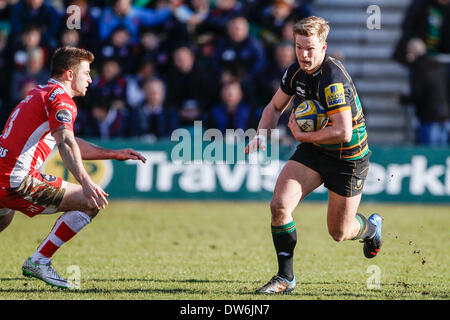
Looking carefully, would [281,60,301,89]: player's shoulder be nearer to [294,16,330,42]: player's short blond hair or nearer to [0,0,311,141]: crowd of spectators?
[294,16,330,42]: player's short blond hair

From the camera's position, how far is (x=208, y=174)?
41.2 feet

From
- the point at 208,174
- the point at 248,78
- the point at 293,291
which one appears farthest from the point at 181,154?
the point at 293,291

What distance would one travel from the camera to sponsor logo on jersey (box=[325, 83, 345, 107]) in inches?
235

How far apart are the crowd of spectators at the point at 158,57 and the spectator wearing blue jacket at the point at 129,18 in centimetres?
2

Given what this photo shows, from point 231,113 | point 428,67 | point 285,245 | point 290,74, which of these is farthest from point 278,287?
point 428,67

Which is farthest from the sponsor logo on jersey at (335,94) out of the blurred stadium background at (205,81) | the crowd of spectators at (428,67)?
the crowd of spectators at (428,67)

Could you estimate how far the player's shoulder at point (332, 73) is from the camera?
602 centimetres

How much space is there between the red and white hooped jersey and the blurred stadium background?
6.06 meters

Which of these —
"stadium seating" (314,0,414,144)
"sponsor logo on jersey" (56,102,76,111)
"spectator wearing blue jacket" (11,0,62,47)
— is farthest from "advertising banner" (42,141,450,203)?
"sponsor logo on jersey" (56,102,76,111)

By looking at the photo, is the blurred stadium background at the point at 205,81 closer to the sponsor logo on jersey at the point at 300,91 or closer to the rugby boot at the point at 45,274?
the rugby boot at the point at 45,274

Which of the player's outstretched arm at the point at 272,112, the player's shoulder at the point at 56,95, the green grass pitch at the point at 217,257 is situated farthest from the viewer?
the player's outstretched arm at the point at 272,112

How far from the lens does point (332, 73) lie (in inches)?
238

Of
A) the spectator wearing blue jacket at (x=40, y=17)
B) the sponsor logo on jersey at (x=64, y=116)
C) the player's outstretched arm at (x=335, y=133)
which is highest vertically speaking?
the spectator wearing blue jacket at (x=40, y=17)
